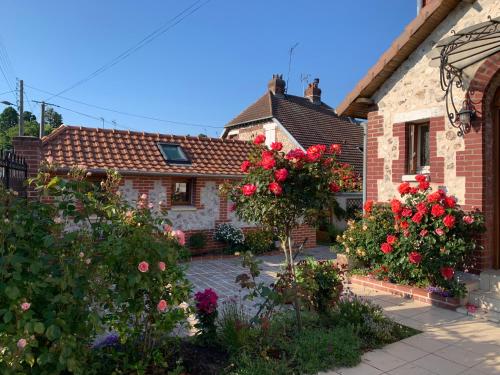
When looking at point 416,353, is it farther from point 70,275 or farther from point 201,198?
point 201,198

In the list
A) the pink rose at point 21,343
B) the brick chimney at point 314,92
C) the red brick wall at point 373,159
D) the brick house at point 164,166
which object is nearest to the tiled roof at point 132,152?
the brick house at point 164,166

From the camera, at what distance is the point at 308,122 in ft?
60.0

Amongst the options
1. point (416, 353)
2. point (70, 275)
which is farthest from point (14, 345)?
point (416, 353)

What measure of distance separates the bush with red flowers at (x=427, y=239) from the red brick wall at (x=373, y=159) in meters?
1.12

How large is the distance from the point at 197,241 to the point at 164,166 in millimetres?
2368

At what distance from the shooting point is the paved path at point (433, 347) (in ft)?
12.7

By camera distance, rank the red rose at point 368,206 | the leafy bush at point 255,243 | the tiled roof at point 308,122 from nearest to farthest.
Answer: the red rose at point 368,206, the leafy bush at point 255,243, the tiled roof at point 308,122

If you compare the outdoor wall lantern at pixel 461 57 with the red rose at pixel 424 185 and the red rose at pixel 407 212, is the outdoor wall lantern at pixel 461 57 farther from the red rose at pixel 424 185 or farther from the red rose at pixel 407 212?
the red rose at pixel 407 212

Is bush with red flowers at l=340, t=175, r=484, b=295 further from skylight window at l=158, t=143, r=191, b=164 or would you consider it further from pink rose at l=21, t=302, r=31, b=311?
skylight window at l=158, t=143, r=191, b=164

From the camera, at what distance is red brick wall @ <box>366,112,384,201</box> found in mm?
7918

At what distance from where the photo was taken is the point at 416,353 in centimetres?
425

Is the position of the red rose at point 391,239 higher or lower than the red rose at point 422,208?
lower

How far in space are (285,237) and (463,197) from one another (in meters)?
3.65

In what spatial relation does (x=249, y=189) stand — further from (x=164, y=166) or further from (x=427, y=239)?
(x=164, y=166)
